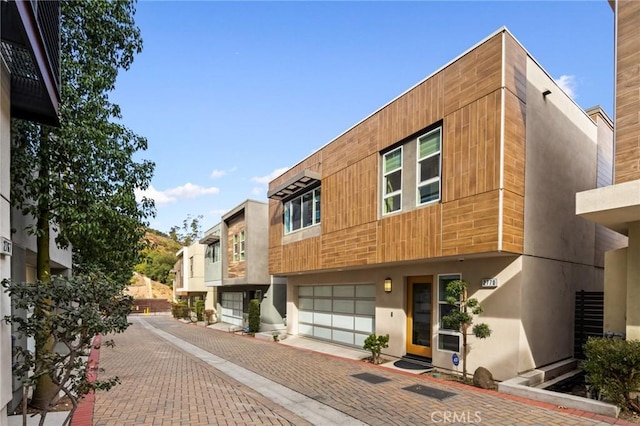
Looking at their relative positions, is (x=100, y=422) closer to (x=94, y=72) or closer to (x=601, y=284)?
(x=94, y=72)

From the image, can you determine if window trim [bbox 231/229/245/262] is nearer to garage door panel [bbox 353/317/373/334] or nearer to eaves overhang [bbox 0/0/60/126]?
garage door panel [bbox 353/317/373/334]

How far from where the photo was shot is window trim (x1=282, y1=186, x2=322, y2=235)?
1380cm

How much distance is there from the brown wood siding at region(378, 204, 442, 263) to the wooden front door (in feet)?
4.15

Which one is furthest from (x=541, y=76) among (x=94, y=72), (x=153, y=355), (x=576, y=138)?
Answer: (x=153, y=355)

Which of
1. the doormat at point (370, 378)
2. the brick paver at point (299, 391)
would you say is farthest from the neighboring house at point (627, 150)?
the doormat at point (370, 378)

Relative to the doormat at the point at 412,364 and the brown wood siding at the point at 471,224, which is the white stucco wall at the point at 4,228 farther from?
the doormat at the point at 412,364

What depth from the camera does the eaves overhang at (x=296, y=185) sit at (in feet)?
44.0

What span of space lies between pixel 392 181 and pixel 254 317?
11635 mm

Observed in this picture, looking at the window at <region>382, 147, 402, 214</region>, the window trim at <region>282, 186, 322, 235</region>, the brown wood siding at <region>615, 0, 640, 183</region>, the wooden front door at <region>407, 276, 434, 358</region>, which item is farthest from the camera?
the window trim at <region>282, 186, 322, 235</region>

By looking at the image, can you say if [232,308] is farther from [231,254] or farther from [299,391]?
[299,391]

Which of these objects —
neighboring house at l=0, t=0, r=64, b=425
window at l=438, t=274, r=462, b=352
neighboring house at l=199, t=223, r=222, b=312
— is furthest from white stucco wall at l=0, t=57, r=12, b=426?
neighboring house at l=199, t=223, r=222, b=312

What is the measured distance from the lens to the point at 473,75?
26.7 ft

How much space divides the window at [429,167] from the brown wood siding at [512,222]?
169cm

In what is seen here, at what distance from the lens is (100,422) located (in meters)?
6.09
